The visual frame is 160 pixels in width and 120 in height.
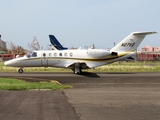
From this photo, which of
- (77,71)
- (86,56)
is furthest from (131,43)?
(77,71)

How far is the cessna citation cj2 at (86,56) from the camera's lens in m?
30.5

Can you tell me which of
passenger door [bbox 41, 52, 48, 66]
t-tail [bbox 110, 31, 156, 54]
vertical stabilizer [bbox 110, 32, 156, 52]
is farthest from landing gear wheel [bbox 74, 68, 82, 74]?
vertical stabilizer [bbox 110, 32, 156, 52]

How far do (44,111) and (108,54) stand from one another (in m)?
20.4

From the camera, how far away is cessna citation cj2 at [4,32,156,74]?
100ft

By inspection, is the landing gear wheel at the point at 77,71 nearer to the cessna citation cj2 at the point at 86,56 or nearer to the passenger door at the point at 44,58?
the cessna citation cj2 at the point at 86,56

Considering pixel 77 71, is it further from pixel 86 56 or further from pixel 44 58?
pixel 44 58

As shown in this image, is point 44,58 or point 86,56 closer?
point 86,56

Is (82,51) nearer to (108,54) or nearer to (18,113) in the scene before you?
(108,54)

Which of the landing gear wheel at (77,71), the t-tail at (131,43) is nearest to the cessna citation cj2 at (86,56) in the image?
the t-tail at (131,43)

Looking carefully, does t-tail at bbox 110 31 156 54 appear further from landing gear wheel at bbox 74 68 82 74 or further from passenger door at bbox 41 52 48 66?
passenger door at bbox 41 52 48 66

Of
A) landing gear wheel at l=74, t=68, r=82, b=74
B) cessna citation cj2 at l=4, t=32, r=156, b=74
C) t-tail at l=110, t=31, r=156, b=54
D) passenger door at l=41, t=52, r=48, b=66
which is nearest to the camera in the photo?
landing gear wheel at l=74, t=68, r=82, b=74

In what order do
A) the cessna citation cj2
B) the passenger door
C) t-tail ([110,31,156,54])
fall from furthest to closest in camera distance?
the passenger door < t-tail ([110,31,156,54]) < the cessna citation cj2

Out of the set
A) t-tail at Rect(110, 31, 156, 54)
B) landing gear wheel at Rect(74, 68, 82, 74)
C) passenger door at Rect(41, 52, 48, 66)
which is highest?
t-tail at Rect(110, 31, 156, 54)

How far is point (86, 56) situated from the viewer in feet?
101
